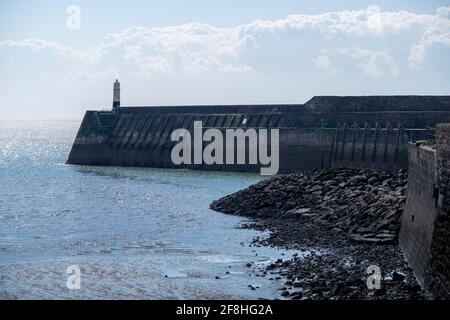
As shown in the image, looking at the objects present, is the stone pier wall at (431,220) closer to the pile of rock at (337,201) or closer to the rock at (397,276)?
the rock at (397,276)

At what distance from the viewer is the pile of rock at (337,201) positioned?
2764cm

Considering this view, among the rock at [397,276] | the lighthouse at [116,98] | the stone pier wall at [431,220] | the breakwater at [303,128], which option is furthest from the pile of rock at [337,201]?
the lighthouse at [116,98]

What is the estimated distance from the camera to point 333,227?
1176 inches

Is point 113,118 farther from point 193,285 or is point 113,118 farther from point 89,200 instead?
point 193,285

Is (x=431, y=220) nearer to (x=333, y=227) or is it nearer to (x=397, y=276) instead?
(x=397, y=276)

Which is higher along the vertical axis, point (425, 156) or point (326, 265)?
point (425, 156)

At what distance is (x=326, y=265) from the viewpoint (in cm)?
2294

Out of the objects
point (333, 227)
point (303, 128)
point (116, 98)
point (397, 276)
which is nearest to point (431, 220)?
point (397, 276)

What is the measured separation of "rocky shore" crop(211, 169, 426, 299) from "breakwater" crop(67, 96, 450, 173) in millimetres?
13982

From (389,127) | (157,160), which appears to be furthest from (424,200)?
(157,160)

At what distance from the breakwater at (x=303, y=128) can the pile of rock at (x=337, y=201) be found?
13.8 metres

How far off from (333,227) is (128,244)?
683 cm

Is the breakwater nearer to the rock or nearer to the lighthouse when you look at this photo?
the lighthouse

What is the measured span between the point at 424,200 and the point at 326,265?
10.5 ft
